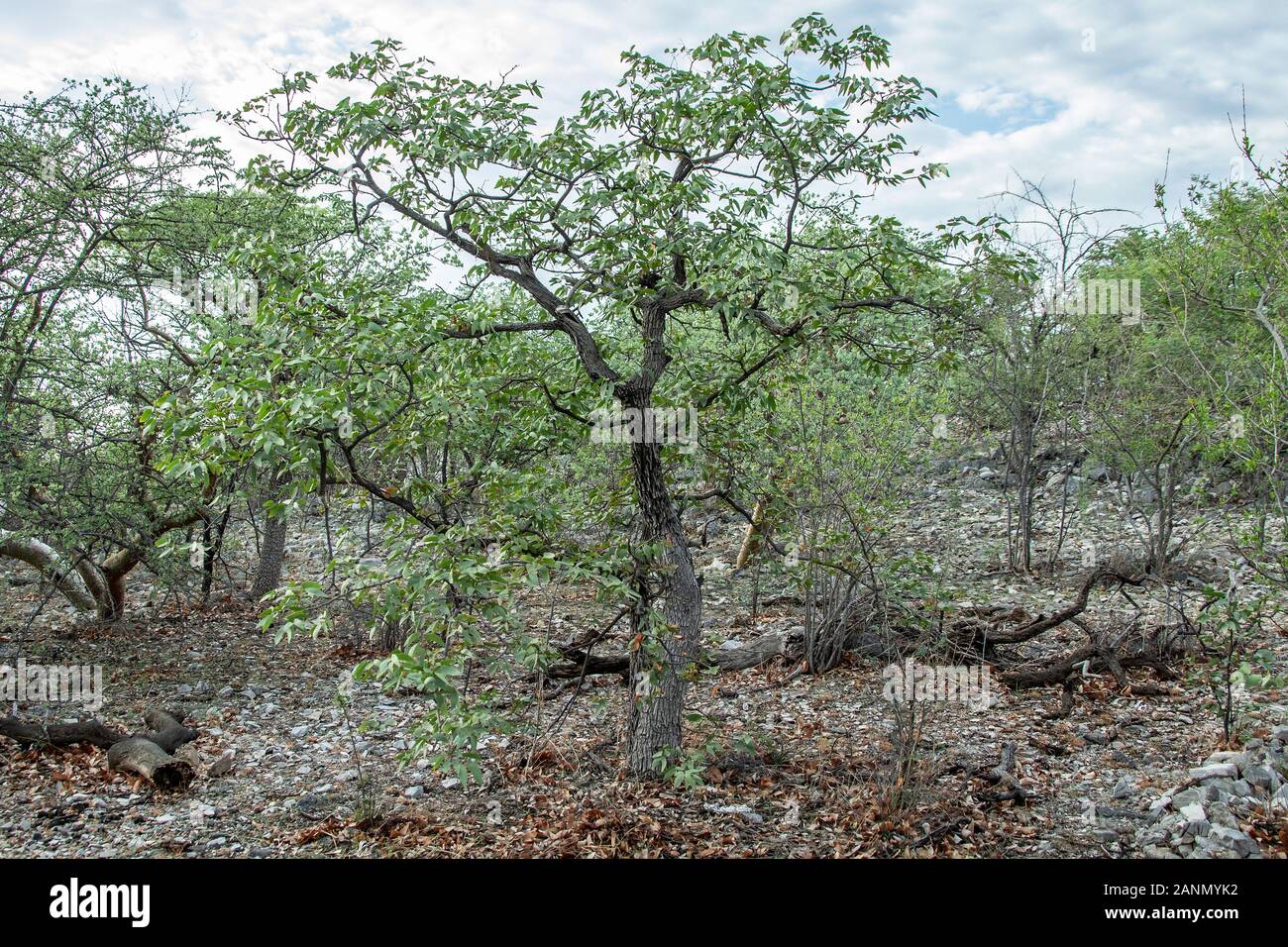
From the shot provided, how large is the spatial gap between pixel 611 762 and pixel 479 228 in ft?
11.0

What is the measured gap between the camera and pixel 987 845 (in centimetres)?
457

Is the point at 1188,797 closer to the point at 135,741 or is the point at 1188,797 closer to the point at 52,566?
the point at 135,741

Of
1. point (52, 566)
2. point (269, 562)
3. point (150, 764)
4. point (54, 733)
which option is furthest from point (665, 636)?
point (269, 562)

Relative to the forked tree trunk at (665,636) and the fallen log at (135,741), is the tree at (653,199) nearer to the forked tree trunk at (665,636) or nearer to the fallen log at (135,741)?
the forked tree trunk at (665,636)

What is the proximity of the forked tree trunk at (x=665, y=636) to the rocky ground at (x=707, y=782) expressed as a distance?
9.3 inches

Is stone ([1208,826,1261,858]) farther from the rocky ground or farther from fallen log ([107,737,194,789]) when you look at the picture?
fallen log ([107,737,194,789])

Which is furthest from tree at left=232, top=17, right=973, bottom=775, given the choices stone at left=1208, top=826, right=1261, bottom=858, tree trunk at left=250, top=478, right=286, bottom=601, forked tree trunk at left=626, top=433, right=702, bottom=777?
tree trunk at left=250, top=478, right=286, bottom=601

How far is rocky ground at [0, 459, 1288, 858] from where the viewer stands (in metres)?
4.69

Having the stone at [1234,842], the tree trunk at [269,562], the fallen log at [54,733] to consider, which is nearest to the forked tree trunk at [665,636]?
the stone at [1234,842]

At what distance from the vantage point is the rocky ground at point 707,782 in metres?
4.69

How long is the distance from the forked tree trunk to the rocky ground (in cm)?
24

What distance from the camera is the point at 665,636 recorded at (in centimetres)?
506

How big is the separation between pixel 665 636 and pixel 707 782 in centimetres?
118

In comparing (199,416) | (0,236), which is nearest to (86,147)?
(0,236)
